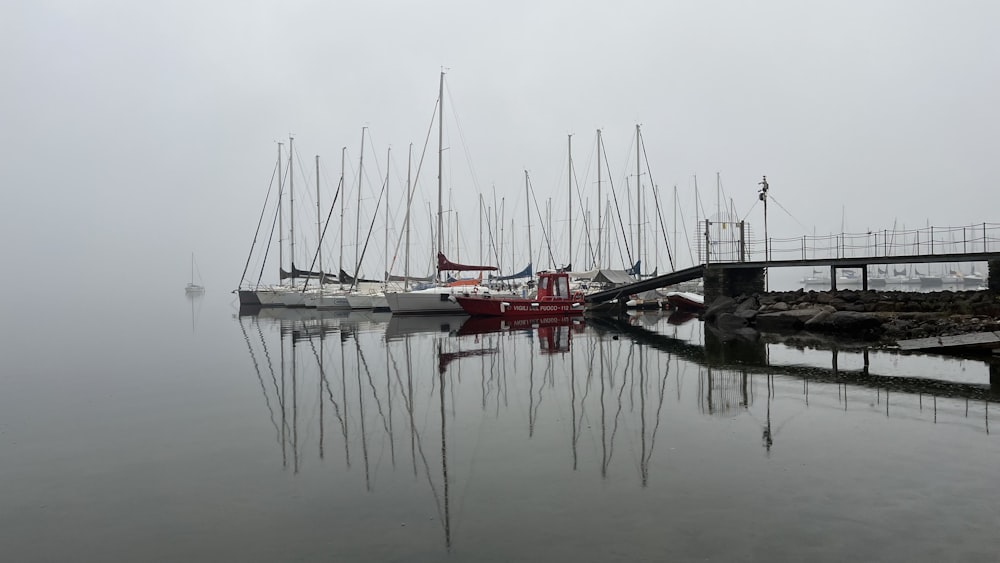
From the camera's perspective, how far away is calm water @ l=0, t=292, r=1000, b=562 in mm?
6668

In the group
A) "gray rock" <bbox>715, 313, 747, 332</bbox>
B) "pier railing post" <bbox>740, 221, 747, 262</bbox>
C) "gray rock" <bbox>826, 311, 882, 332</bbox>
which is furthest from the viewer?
"pier railing post" <bbox>740, 221, 747, 262</bbox>

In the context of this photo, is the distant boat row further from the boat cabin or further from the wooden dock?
the wooden dock

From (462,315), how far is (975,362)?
31175 mm

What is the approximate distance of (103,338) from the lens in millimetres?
33500

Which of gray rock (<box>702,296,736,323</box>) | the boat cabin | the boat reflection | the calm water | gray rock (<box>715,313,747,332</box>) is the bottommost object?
the calm water

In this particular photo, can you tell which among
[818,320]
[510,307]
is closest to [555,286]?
[510,307]

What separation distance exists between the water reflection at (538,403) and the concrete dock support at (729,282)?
14750mm

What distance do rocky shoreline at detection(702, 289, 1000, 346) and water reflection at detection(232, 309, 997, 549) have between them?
15.0 ft

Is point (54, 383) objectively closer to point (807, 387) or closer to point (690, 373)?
point (690, 373)

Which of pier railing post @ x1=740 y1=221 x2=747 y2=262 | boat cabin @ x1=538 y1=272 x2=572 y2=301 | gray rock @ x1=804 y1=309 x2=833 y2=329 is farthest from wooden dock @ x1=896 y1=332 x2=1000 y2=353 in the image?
boat cabin @ x1=538 y1=272 x2=572 y2=301

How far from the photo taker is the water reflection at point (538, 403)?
9609 mm

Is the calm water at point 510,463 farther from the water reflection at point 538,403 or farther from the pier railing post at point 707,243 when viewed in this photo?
the pier railing post at point 707,243

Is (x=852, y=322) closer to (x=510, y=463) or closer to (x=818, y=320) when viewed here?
(x=818, y=320)

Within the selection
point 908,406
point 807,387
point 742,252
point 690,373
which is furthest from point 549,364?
point 742,252
